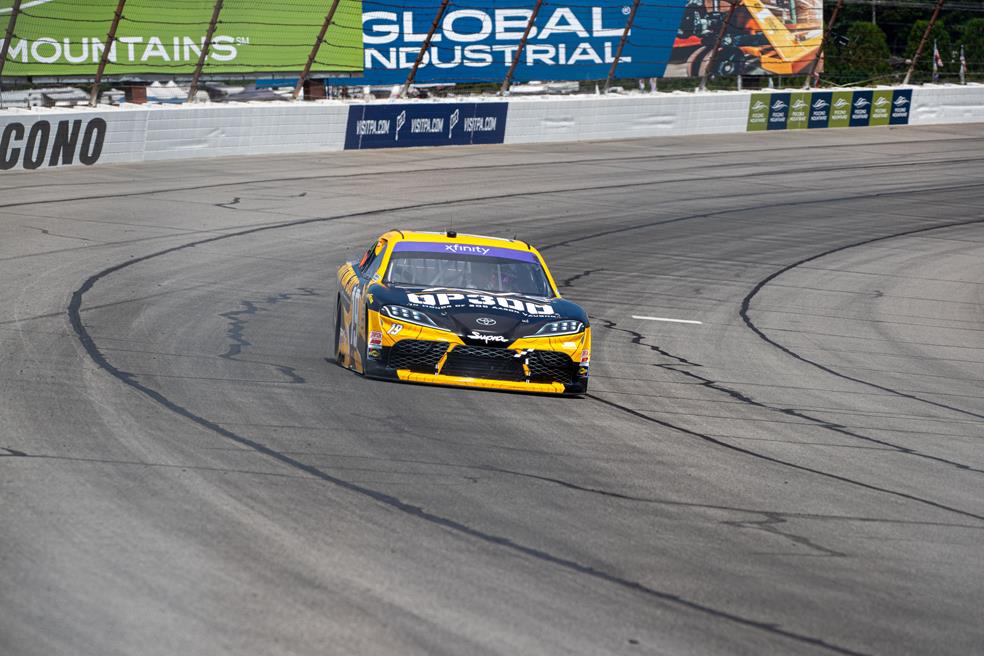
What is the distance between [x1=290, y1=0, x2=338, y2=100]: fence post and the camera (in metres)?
30.0

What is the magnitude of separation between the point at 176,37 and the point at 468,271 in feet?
59.9

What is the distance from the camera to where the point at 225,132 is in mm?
28078

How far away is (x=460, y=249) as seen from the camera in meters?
12.3

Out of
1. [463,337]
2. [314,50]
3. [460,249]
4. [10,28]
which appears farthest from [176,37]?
[463,337]

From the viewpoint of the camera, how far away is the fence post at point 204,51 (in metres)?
28.1

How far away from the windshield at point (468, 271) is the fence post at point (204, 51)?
17185mm

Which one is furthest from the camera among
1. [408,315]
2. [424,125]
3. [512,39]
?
[512,39]

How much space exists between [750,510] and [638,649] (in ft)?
7.99

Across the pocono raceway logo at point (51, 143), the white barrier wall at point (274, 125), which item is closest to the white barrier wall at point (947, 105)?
the white barrier wall at point (274, 125)

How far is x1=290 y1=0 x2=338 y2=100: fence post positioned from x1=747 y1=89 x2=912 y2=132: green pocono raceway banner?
1332cm

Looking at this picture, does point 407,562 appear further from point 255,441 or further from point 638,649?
point 255,441

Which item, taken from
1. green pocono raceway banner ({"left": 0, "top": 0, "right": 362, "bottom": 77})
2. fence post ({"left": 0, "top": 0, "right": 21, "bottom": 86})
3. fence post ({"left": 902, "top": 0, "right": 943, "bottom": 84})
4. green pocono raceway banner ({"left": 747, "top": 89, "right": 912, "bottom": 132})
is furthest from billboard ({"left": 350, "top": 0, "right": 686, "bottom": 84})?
fence post ({"left": 902, "top": 0, "right": 943, "bottom": 84})

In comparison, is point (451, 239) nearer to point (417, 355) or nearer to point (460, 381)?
point (417, 355)

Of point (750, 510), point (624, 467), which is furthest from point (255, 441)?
point (750, 510)
